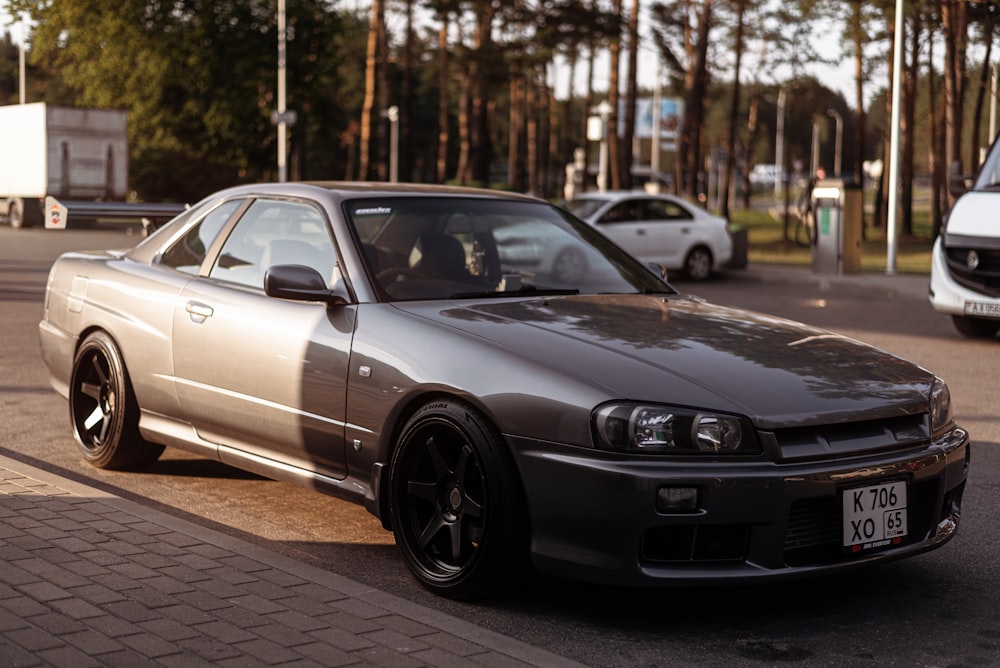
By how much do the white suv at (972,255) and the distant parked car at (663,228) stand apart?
931 cm

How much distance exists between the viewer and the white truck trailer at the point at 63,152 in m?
39.2

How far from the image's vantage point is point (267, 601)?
4531 mm

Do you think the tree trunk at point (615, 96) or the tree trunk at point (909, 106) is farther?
the tree trunk at point (615, 96)

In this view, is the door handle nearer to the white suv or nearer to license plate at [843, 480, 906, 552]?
license plate at [843, 480, 906, 552]

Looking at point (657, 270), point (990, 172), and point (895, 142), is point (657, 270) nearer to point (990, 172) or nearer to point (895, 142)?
point (990, 172)

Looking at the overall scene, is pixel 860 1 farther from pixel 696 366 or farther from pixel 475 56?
pixel 696 366

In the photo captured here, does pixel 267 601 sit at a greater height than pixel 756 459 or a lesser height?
lesser

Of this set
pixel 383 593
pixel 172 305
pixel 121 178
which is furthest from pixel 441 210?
pixel 121 178

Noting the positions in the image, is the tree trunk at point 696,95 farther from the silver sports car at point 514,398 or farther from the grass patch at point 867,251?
the silver sports car at point 514,398

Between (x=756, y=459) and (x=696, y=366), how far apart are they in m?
0.45

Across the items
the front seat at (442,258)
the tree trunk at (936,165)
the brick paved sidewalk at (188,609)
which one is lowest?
the brick paved sidewalk at (188,609)

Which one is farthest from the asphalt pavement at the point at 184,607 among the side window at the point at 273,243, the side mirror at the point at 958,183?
the side mirror at the point at 958,183

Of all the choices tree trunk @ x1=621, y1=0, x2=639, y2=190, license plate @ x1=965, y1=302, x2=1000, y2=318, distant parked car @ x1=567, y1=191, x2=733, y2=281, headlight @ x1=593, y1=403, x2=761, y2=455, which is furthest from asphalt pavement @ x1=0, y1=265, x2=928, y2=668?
tree trunk @ x1=621, y1=0, x2=639, y2=190

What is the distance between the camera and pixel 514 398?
4.59 meters
